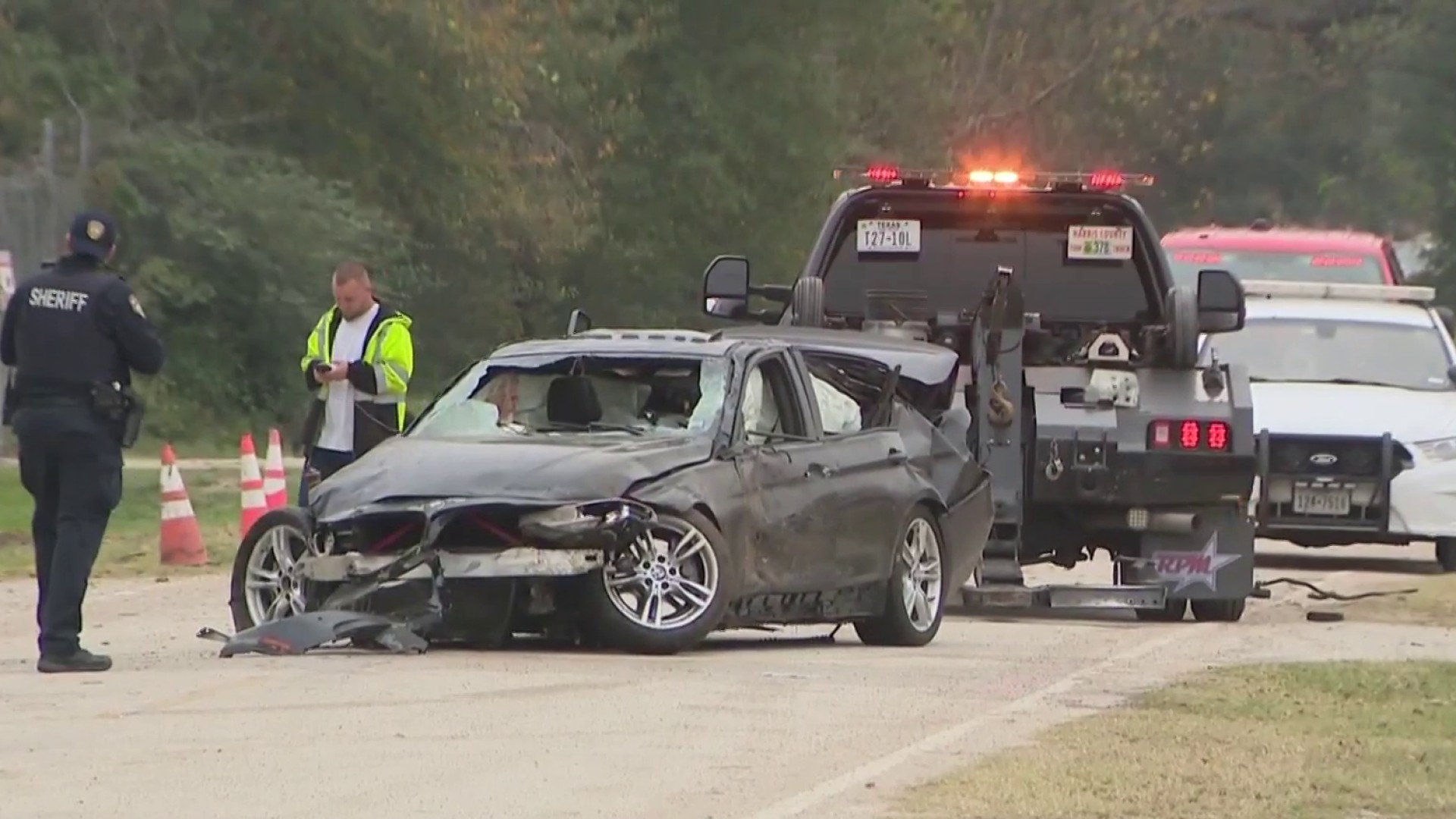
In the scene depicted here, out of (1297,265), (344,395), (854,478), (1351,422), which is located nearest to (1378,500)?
(1351,422)

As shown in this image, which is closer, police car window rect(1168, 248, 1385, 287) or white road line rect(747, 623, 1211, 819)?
white road line rect(747, 623, 1211, 819)

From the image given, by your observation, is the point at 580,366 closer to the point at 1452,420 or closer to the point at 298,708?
the point at 298,708

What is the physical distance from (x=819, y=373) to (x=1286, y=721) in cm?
390

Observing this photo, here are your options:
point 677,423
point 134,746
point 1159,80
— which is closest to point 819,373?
point 677,423

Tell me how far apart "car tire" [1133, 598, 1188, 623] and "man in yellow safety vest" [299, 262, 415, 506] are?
4001 mm

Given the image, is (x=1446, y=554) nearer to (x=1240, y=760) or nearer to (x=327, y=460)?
(x=327, y=460)

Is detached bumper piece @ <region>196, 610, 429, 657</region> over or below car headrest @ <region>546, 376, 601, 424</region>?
below

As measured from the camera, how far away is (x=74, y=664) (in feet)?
39.1

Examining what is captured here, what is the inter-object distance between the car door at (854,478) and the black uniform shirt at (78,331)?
9.93 ft

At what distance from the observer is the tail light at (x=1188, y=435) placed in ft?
50.5

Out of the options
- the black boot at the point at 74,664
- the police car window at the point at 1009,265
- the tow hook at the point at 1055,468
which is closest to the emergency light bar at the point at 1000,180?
the police car window at the point at 1009,265

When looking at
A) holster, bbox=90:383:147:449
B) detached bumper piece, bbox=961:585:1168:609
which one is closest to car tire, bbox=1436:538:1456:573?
detached bumper piece, bbox=961:585:1168:609

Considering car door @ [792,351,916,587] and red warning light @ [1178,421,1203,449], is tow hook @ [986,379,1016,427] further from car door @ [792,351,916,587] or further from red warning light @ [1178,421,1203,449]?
car door @ [792,351,916,587]

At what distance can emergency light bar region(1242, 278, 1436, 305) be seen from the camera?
2120cm
